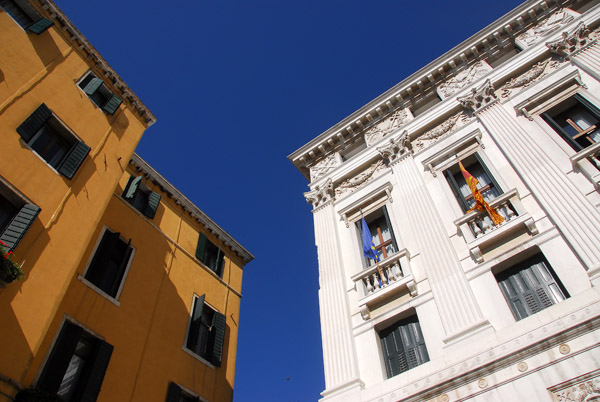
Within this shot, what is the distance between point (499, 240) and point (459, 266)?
4.00ft

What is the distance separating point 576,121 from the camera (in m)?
13.0

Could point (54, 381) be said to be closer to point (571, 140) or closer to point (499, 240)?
point (499, 240)

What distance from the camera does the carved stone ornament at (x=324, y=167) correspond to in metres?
18.8

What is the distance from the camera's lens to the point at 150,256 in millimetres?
16156

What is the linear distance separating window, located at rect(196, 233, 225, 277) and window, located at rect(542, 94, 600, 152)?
14.3m

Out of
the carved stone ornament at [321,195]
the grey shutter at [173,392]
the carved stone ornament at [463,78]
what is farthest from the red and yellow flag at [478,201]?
the grey shutter at [173,392]

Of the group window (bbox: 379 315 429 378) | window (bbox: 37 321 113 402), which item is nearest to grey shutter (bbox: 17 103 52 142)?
window (bbox: 37 321 113 402)

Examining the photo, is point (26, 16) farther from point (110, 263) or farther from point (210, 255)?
point (210, 255)

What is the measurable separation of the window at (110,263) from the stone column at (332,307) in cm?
669

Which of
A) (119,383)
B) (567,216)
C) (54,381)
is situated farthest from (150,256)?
(567,216)

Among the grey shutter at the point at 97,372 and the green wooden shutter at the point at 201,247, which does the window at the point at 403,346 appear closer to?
the grey shutter at the point at 97,372

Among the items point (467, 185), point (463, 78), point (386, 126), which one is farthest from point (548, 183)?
point (386, 126)

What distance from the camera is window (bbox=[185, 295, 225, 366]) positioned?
52.3ft

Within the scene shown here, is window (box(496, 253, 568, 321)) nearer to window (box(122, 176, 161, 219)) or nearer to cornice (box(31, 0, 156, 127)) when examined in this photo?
window (box(122, 176, 161, 219))
